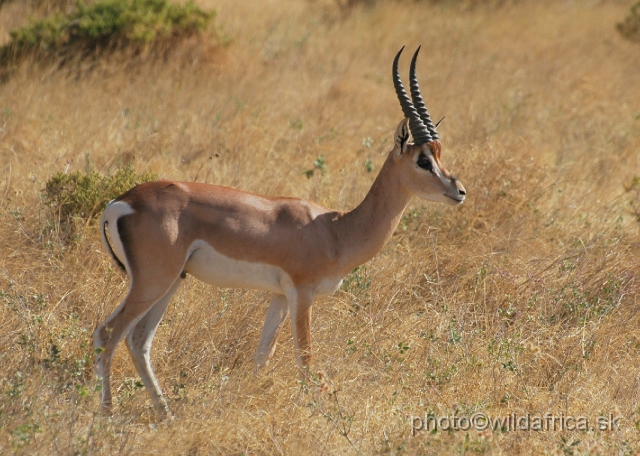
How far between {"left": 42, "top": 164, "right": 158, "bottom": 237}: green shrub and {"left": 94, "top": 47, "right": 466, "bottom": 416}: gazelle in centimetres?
188

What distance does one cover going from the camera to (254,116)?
33.4ft

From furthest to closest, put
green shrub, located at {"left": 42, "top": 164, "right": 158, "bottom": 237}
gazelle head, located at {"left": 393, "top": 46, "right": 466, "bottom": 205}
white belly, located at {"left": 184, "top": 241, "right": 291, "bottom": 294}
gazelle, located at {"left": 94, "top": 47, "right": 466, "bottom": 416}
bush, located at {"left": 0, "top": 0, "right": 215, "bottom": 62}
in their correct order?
1. bush, located at {"left": 0, "top": 0, "right": 215, "bottom": 62}
2. green shrub, located at {"left": 42, "top": 164, "right": 158, "bottom": 237}
3. gazelle head, located at {"left": 393, "top": 46, "right": 466, "bottom": 205}
4. white belly, located at {"left": 184, "top": 241, "right": 291, "bottom": 294}
5. gazelle, located at {"left": 94, "top": 47, "right": 466, "bottom": 416}

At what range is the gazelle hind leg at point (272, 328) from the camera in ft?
18.7

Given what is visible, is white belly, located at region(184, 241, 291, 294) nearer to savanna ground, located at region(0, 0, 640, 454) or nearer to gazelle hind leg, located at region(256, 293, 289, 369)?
gazelle hind leg, located at region(256, 293, 289, 369)

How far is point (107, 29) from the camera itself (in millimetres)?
11695

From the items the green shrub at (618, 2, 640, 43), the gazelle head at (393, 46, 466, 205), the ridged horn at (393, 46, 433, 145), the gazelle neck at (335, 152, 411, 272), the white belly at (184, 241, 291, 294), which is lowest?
the green shrub at (618, 2, 640, 43)

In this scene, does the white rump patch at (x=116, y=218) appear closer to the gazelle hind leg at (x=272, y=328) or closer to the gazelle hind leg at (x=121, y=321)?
the gazelle hind leg at (x=121, y=321)

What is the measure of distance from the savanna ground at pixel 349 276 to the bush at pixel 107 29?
0.31m

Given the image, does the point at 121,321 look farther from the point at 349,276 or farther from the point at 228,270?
the point at 349,276

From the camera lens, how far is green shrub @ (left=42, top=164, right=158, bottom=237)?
7.07 metres

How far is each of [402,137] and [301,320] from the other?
1.37 meters

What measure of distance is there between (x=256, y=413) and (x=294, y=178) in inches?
156

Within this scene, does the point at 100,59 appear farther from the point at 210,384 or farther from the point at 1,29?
the point at 210,384

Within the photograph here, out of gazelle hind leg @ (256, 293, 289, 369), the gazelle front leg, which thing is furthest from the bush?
A: the gazelle front leg
